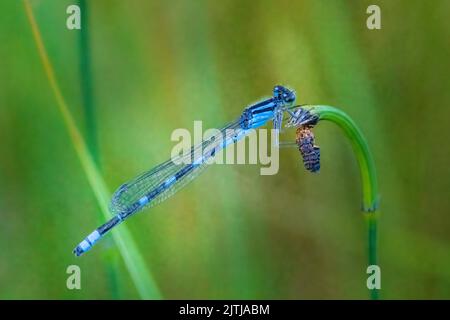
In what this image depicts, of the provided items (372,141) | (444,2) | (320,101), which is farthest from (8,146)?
(444,2)

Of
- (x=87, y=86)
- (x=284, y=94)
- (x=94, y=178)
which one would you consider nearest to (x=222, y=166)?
(x=284, y=94)

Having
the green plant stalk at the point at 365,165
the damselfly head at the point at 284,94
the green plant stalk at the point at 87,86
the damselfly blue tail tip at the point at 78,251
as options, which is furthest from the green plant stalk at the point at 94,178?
the green plant stalk at the point at 365,165

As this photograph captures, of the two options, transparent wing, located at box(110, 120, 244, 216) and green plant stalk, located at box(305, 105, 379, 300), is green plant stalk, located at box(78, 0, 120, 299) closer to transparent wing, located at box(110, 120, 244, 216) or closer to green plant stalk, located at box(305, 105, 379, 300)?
transparent wing, located at box(110, 120, 244, 216)
